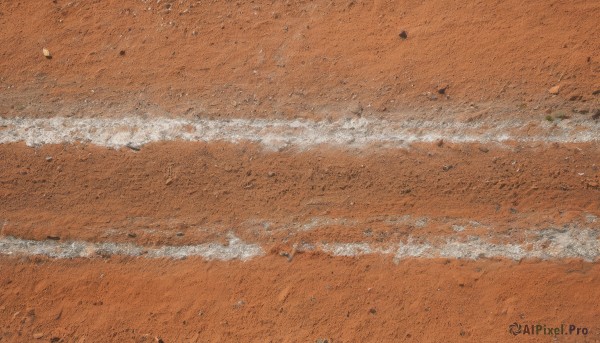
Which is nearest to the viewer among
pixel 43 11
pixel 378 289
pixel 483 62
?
pixel 378 289

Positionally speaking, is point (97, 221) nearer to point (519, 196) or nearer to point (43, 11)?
point (43, 11)

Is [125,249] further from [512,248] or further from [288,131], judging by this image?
[512,248]

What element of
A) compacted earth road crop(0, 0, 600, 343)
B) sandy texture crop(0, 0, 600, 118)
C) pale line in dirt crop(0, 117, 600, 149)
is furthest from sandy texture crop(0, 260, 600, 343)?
sandy texture crop(0, 0, 600, 118)

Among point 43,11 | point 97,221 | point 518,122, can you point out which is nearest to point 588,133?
point 518,122

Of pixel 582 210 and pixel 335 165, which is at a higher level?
pixel 335 165

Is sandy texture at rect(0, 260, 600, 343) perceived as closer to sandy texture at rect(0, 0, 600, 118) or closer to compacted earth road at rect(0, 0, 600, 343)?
compacted earth road at rect(0, 0, 600, 343)

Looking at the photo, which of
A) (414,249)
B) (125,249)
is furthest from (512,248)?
(125,249)

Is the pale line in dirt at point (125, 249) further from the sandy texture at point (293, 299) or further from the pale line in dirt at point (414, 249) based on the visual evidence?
the sandy texture at point (293, 299)
